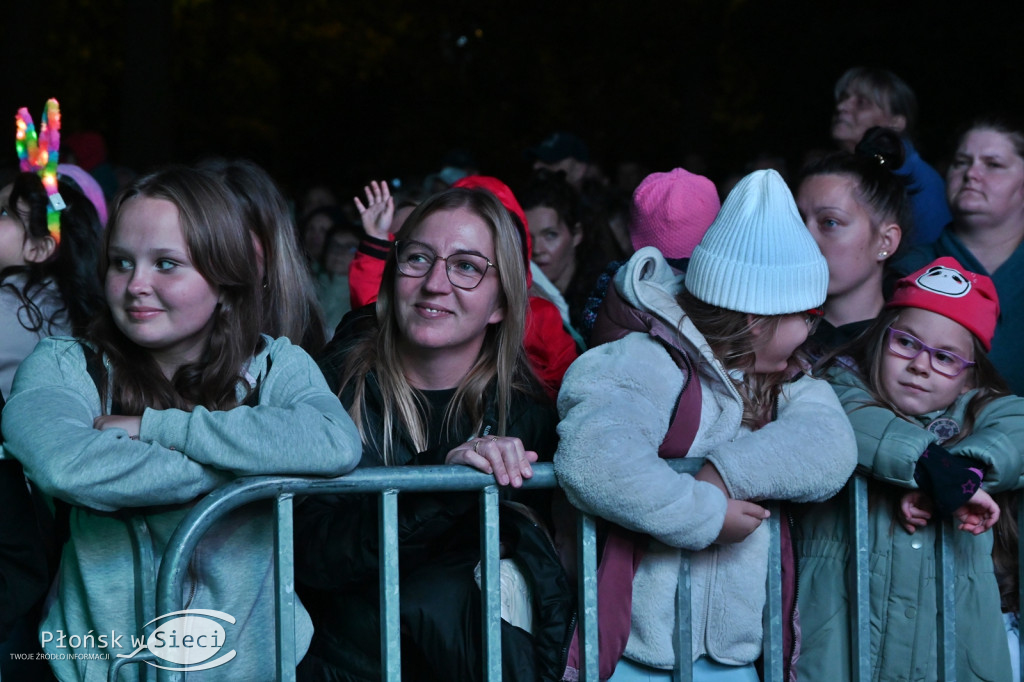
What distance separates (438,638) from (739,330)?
1149mm

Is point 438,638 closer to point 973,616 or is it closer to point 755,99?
point 973,616

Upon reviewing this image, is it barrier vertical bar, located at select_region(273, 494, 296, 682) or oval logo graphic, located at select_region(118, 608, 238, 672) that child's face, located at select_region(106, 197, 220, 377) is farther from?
oval logo graphic, located at select_region(118, 608, 238, 672)

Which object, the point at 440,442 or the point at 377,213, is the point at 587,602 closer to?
the point at 440,442

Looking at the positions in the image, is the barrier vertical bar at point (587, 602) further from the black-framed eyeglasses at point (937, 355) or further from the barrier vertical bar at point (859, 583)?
the black-framed eyeglasses at point (937, 355)

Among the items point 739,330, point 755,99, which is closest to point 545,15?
point 755,99

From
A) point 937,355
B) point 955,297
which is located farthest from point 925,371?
point 955,297

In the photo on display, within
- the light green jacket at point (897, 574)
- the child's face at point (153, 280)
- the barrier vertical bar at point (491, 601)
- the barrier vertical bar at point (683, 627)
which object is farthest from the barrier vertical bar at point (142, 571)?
the light green jacket at point (897, 574)

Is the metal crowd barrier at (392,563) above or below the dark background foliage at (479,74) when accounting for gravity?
below

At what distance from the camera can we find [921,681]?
3.32 metres

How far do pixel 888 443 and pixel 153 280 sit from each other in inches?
79.5

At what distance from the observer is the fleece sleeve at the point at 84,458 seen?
2.59 metres

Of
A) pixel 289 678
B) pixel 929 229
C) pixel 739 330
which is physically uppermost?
pixel 929 229

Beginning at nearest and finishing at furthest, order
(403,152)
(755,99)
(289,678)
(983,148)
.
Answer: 1. (289,678)
2. (983,148)
3. (755,99)
4. (403,152)

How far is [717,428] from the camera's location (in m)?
3.14
